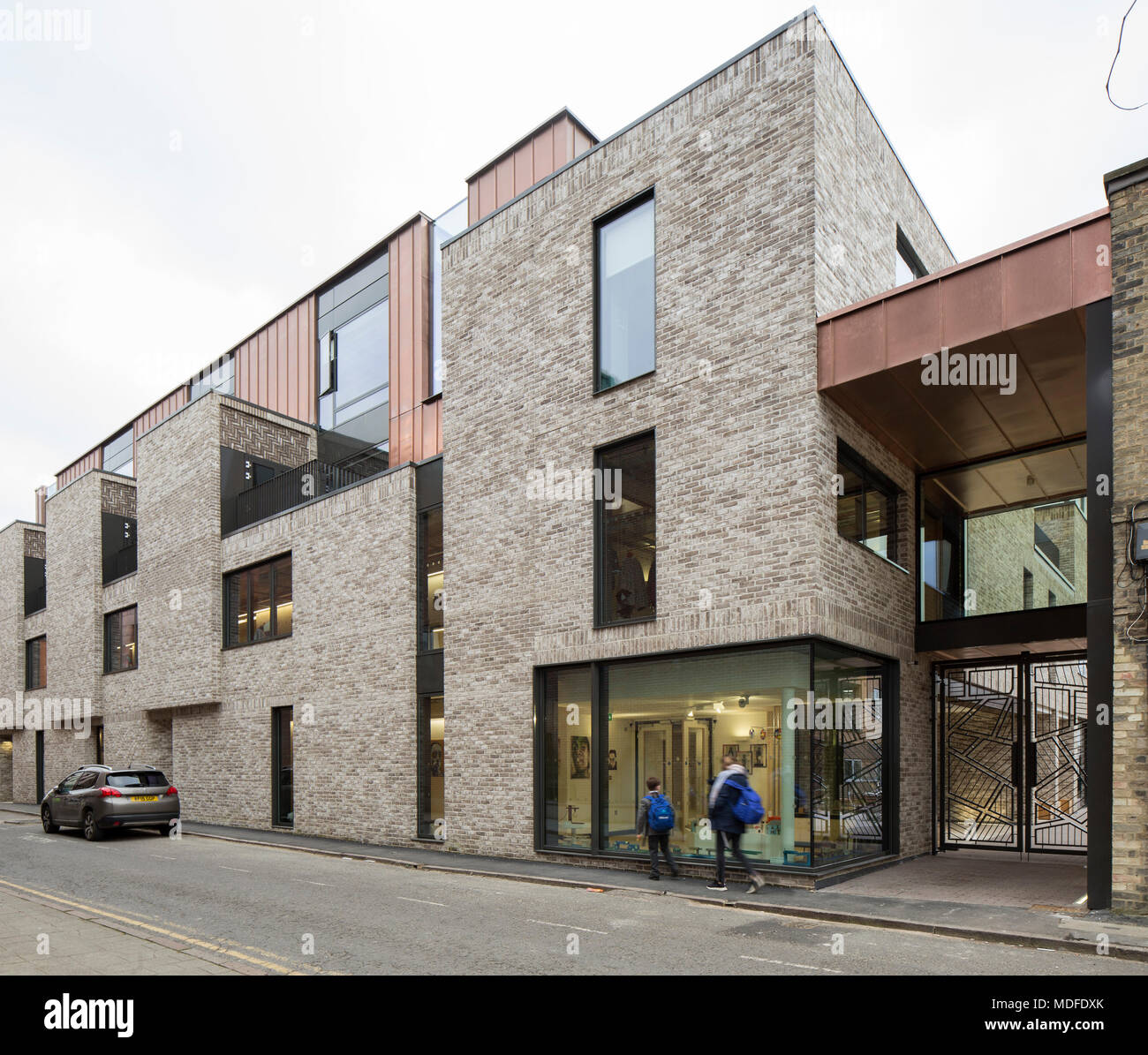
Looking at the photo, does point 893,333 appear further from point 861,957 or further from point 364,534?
point 364,534

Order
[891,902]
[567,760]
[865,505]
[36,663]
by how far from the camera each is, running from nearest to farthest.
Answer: [891,902]
[865,505]
[567,760]
[36,663]

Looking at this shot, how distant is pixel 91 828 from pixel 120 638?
11.0 meters

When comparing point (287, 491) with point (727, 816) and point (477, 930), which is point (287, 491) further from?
point (477, 930)

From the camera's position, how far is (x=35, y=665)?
3566 centimetres

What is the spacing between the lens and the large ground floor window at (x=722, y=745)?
1178 centimetres

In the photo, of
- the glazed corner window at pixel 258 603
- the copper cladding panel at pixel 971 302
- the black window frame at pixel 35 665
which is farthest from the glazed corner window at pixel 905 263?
the black window frame at pixel 35 665

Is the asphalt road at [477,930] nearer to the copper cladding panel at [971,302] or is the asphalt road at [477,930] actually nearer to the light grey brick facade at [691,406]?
the light grey brick facade at [691,406]

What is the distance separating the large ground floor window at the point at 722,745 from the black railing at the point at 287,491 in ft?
32.6

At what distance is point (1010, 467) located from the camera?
1505cm

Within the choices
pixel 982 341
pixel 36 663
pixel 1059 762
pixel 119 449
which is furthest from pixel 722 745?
pixel 36 663

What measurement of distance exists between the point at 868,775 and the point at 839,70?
10.1m

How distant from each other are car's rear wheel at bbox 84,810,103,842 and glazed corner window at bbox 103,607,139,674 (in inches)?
337

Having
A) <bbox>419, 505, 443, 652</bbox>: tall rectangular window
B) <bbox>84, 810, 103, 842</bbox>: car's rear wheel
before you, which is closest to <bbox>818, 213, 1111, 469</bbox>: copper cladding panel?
<bbox>419, 505, 443, 652</bbox>: tall rectangular window

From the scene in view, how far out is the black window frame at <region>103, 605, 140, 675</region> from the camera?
89.8 ft
